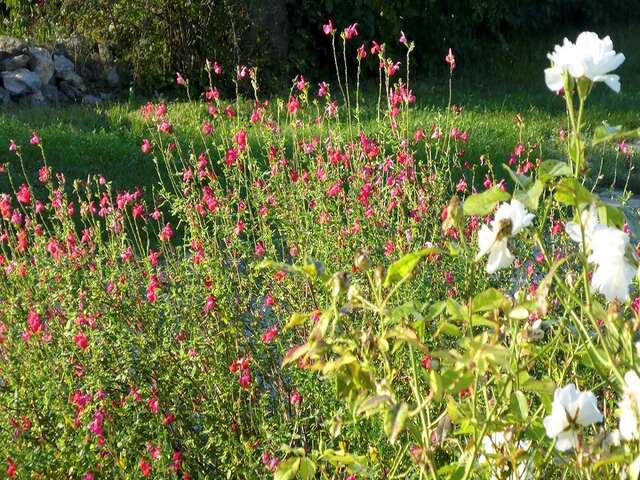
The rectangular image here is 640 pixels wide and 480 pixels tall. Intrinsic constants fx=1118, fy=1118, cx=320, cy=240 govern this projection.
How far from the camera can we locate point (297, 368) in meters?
3.15

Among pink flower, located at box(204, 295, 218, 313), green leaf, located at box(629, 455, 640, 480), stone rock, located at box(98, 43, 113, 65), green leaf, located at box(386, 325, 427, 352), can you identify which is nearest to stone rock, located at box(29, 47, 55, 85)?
stone rock, located at box(98, 43, 113, 65)

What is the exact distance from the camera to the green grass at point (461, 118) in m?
7.59

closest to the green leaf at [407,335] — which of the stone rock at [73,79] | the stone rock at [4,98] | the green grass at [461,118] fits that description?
the green grass at [461,118]

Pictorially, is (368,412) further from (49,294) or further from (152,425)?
(49,294)

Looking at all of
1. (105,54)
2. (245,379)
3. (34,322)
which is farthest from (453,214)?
(105,54)

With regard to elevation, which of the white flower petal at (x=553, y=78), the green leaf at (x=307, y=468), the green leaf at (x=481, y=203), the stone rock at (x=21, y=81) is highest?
the white flower petal at (x=553, y=78)

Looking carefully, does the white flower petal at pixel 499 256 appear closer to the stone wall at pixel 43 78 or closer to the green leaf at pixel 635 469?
the green leaf at pixel 635 469

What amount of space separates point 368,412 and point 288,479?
0.66 feet

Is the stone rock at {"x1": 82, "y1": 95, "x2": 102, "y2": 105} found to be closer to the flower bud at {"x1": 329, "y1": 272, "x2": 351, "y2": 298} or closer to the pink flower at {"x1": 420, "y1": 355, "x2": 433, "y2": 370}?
the pink flower at {"x1": 420, "y1": 355, "x2": 433, "y2": 370}

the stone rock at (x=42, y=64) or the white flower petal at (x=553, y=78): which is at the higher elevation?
the white flower petal at (x=553, y=78)

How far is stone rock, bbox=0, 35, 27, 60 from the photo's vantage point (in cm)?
1072

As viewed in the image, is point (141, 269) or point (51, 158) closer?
point (141, 269)

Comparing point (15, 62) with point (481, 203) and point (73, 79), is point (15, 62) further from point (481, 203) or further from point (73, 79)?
point (481, 203)

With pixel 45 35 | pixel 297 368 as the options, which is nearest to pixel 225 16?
pixel 45 35
